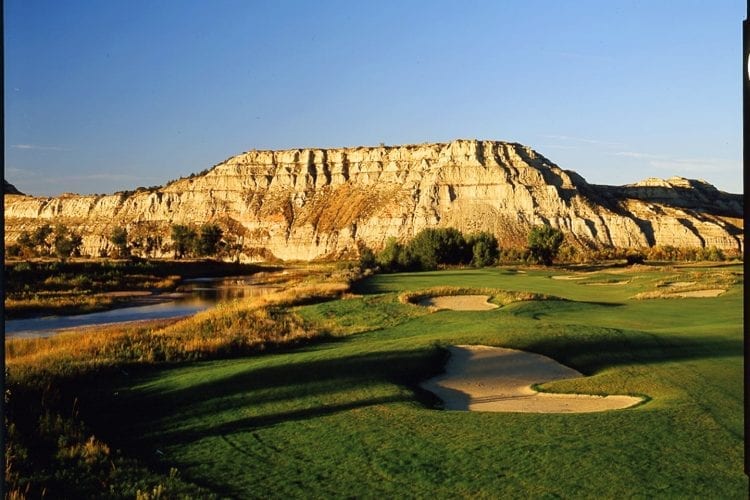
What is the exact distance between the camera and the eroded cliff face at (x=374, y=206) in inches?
5192

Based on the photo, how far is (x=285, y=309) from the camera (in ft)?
107

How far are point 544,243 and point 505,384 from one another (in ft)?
255

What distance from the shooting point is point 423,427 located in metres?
10.4

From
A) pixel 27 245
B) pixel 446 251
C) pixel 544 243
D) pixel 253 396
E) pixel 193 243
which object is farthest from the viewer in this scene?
pixel 27 245

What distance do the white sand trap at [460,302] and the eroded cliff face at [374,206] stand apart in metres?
89.9

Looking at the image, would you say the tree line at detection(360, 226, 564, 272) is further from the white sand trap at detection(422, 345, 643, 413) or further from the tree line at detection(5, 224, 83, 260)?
the white sand trap at detection(422, 345, 643, 413)

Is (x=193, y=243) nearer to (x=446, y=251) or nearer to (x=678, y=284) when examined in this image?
(x=446, y=251)

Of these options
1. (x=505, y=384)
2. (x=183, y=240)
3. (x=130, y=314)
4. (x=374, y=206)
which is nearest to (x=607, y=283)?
(x=130, y=314)

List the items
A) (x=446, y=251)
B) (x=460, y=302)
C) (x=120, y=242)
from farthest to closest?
1. (x=120, y=242)
2. (x=446, y=251)
3. (x=460, y=302)

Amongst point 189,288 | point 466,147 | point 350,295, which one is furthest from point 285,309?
point 466,147

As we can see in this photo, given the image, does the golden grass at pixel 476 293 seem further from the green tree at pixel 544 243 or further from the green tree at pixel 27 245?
the green tree at pixel 27 245

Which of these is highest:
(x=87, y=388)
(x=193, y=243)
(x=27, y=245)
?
(x=193, y=243)

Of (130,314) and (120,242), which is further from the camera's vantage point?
(120,242)

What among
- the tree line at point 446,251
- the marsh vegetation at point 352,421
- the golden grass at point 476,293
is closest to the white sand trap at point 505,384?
the marsh vegetation at point 352,421
